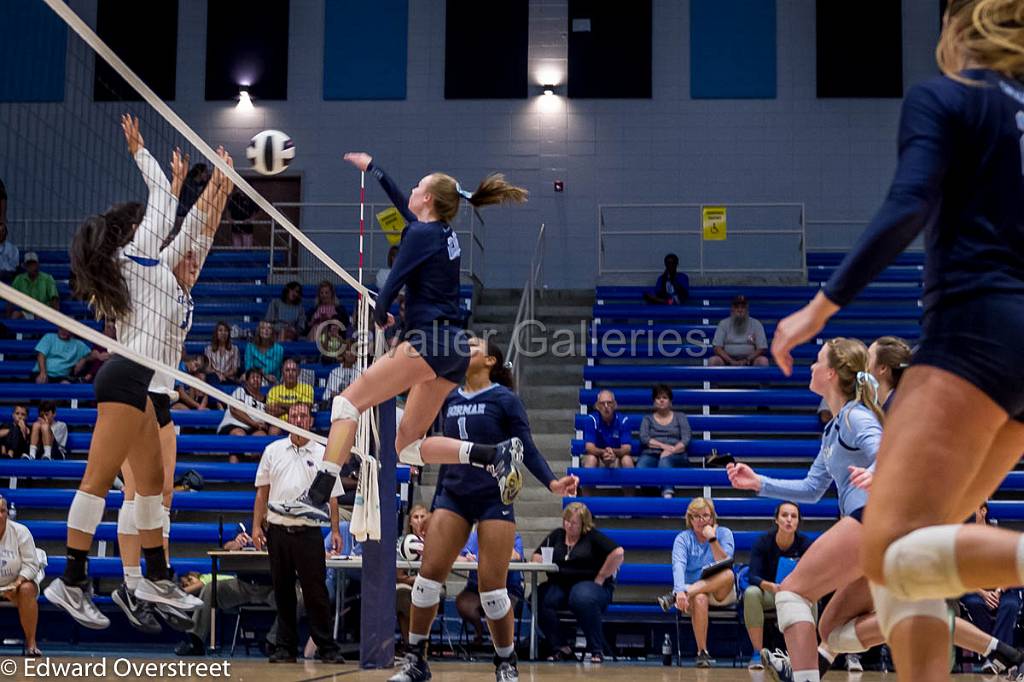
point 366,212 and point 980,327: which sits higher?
point 366,212

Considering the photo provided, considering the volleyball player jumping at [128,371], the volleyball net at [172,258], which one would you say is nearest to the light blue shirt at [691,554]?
the volleyball net at [172,258]

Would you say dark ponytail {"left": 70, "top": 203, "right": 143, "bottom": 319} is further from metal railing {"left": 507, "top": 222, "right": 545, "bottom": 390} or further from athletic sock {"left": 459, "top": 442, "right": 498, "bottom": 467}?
metal railing {"left": 507, "top": 222, "right": 545, "bottom": 390}

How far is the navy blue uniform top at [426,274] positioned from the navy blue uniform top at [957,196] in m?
3.47

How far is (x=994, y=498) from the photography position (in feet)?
40.1

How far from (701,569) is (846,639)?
555 cm

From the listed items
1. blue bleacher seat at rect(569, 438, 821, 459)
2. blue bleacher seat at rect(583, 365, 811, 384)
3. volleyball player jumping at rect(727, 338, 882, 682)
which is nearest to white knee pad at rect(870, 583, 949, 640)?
volleyball player jumping at rect(727, 338, 882, 682)

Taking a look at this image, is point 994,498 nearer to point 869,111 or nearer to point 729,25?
point 869,111

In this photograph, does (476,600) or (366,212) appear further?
(366,212)

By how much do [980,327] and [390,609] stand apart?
5937 mm

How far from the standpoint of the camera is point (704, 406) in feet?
44.8

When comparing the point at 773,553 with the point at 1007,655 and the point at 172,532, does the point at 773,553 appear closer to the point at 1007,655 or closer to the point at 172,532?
the point at 1007,655

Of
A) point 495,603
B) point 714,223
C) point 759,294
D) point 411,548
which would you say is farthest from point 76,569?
point 714,223

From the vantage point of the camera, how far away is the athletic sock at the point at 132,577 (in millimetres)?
5578

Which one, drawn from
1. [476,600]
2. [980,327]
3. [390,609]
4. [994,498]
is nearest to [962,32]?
[980,327]
